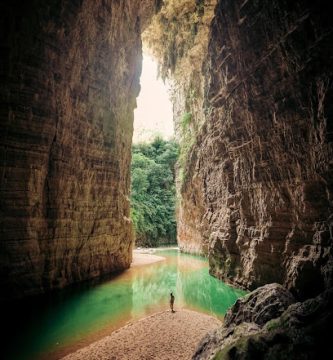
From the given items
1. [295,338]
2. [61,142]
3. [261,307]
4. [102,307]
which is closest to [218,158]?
[61,142]

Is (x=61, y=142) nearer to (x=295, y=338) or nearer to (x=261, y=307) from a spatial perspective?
(x=261, y=307)

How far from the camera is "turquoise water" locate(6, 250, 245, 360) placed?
Result: 27.2 ft

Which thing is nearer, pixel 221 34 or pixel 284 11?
pixel 284 11

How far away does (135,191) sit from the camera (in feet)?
123

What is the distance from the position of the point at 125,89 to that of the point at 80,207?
9.61 m

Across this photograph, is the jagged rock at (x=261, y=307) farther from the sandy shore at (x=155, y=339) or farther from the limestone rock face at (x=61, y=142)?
the limestone rock face at (x=61, y=142)

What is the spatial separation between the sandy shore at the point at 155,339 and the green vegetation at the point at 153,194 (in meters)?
23.9

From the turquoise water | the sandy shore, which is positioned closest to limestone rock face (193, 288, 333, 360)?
the sandy shore

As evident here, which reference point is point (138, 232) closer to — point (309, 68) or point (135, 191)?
point (135, 191)

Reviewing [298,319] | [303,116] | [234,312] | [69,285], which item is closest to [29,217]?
[69,285]

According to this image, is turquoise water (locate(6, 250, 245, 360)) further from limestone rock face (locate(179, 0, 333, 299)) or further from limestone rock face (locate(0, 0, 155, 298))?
limestone rock face (locate(179, 0, 333, 299))

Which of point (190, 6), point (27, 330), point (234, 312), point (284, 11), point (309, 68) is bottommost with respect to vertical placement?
point (27, 330)

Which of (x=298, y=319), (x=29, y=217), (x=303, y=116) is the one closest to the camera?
(x=298, y=319)

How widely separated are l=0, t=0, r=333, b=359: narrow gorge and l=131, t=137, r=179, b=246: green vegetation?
1585cm
